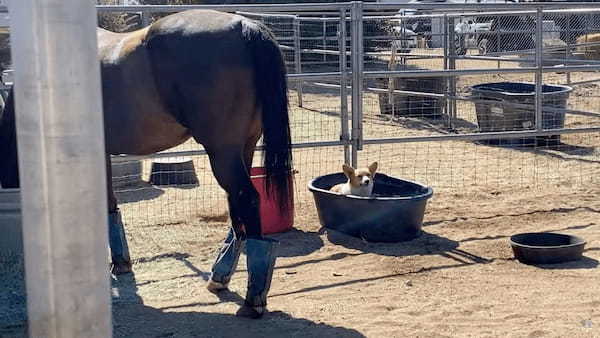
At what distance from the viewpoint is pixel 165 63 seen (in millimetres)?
4324

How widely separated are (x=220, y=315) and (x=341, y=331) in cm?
73

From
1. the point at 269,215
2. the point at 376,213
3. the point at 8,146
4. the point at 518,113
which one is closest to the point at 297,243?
the point at 269,215

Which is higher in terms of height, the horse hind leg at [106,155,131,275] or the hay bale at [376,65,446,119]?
the hay bale at [376,65,446,119]

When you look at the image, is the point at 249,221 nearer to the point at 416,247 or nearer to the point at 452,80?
the point at 416,247

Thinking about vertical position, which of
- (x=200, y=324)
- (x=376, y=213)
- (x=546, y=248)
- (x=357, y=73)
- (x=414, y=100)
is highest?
(x=357, y=73)

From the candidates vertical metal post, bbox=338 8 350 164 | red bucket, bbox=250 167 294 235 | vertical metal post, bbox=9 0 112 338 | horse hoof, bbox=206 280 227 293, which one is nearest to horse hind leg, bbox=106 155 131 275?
horse hoof, bbox=206 280 227 293

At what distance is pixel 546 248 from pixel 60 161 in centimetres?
392

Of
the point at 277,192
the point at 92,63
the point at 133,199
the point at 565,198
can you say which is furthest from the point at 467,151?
the point at 92,63

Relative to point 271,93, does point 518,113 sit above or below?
below

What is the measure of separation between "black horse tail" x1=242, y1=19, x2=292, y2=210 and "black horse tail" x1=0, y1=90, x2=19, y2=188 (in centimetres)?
151

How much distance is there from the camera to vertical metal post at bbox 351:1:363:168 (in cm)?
662

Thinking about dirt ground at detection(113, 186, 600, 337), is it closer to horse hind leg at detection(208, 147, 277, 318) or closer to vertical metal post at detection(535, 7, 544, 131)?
horse hind leg at detection(208, 147, 277, 318)

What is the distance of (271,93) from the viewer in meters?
4.20

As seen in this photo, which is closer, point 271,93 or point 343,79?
point 271,93
